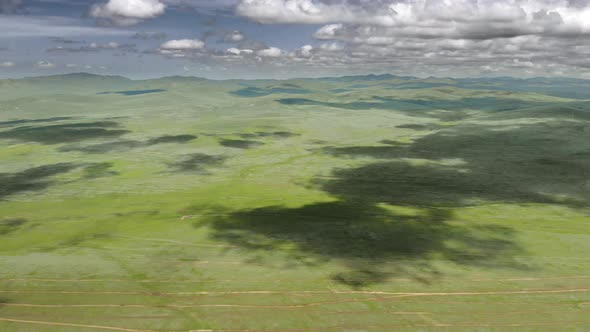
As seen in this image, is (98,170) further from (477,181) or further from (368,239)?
(477,181)

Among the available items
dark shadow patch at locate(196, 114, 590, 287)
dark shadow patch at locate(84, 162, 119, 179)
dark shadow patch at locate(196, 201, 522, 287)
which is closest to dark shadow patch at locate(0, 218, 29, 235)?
dark shadow patch at locate(196, 114, 590, 287)

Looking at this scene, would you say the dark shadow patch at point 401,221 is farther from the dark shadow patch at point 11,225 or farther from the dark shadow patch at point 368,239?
the dark shadow patch at point 11,225

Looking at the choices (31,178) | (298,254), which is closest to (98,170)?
(31,178)

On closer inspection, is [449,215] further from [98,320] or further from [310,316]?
[98,320]

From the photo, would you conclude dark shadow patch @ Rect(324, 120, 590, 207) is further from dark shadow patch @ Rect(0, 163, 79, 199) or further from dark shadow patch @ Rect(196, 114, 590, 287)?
dark shadow patch @ Rect(0, 163, 79, 199)

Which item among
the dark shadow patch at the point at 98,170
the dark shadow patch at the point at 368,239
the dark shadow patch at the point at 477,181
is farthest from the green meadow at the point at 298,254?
the dark shadow patch at the point at 98,170
